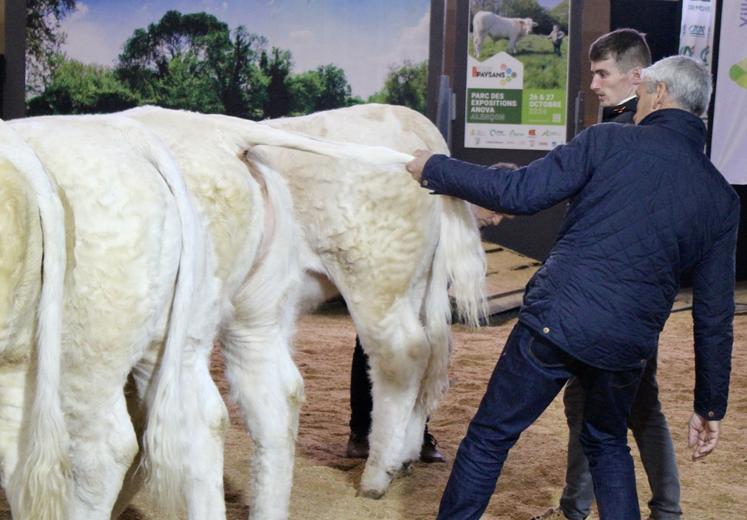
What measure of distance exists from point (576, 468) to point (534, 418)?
→ 31.5 inches

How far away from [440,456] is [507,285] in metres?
4.41

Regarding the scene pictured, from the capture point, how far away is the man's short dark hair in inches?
151

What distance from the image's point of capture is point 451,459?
5.08 meters

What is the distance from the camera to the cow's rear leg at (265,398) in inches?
146

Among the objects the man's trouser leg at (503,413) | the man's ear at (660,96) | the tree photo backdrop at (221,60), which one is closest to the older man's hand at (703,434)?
the man's trouser leg at (503,413)

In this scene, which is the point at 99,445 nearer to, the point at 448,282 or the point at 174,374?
the point at 174,374

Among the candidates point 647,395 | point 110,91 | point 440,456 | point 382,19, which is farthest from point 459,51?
point 647,395

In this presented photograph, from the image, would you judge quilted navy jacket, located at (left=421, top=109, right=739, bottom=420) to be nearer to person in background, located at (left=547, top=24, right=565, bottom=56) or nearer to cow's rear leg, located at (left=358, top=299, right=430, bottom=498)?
cow's rear leg, located at (left=358, top=299, right=430, bottom=498)

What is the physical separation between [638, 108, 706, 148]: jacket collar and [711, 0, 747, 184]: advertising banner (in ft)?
24.1

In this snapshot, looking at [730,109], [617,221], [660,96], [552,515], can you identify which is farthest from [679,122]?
[730,109]

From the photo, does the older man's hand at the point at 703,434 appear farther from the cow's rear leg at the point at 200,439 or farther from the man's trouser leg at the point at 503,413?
the cow's rear leg at the point at 200,439

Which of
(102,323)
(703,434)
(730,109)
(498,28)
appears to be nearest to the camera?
(102,323)

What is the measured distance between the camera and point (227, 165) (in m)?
3.29

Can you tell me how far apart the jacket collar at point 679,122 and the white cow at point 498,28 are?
24.3 ft
